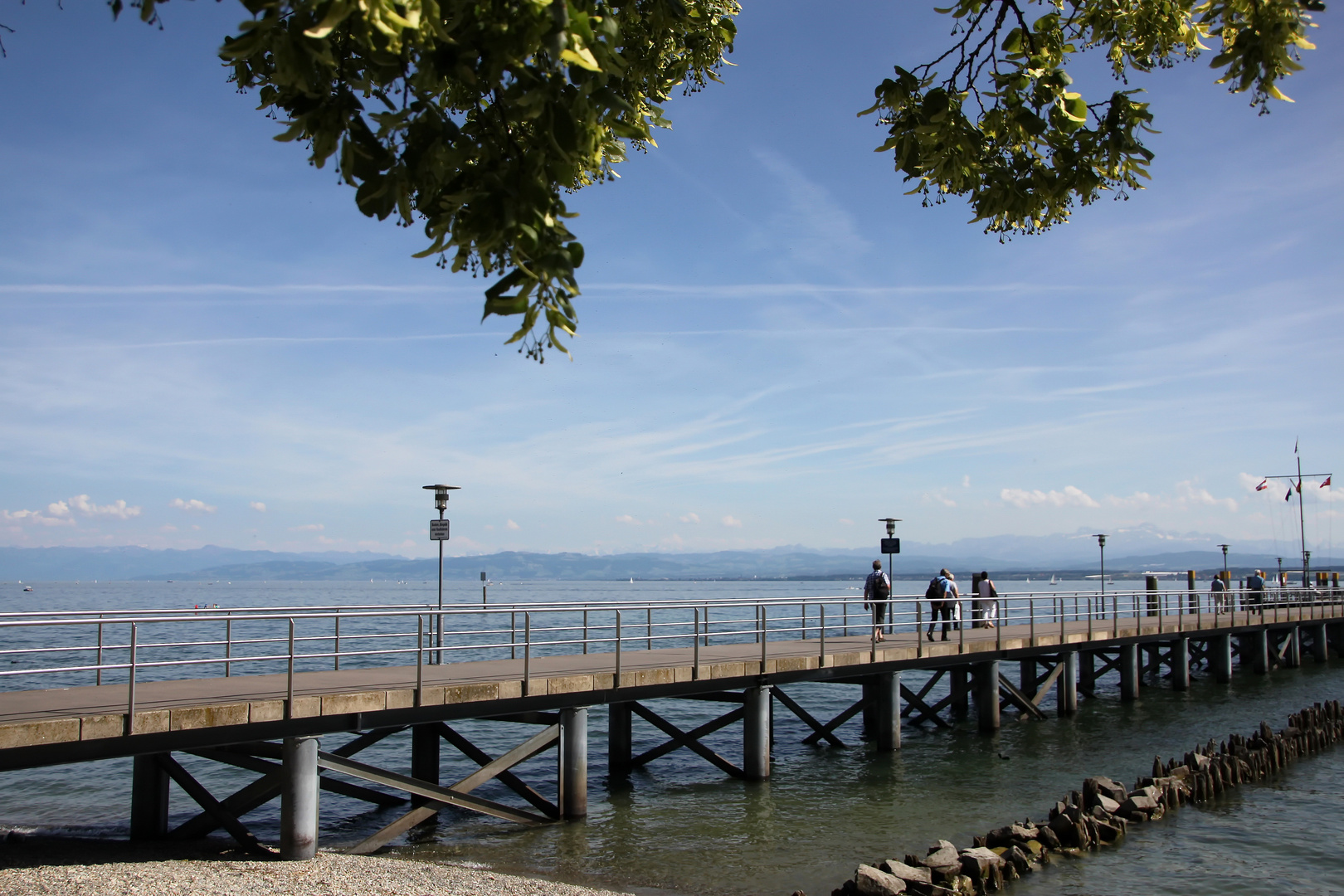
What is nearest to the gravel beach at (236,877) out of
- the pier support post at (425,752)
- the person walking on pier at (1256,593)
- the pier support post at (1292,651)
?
the pier support post at (425,752)

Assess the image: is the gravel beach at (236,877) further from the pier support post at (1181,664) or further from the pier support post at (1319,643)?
the pier support post at (1319,643)

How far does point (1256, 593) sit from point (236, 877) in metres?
32.9

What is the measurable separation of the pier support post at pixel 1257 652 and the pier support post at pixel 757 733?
23511 millimetres

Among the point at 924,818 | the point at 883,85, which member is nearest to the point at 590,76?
the point at 883,85

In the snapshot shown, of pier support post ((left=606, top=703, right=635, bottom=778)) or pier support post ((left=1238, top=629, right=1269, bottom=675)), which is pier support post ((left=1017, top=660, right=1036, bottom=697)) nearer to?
pier support post ((left=606, top=703, right=635, bottom=778))

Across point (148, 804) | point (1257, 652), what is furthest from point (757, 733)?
point (1257, 652)

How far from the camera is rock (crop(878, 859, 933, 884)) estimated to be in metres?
9.70

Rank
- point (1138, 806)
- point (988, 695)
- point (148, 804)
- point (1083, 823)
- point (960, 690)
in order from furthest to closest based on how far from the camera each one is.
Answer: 1. point (960, 690)
2. point (988, 695)
3. point (1138, 806)
4. point (1083, 823)
5. point (148, 804)

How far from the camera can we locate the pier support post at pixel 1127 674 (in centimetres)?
2578

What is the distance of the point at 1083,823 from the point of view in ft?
39.0

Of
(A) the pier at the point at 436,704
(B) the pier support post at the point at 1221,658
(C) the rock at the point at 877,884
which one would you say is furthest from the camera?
(B) the pier support post at the point at 1221,658

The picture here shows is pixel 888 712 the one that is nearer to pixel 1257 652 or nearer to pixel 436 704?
pixel 436 704

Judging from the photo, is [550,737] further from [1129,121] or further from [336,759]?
[1129,121]

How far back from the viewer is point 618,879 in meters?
10.5
